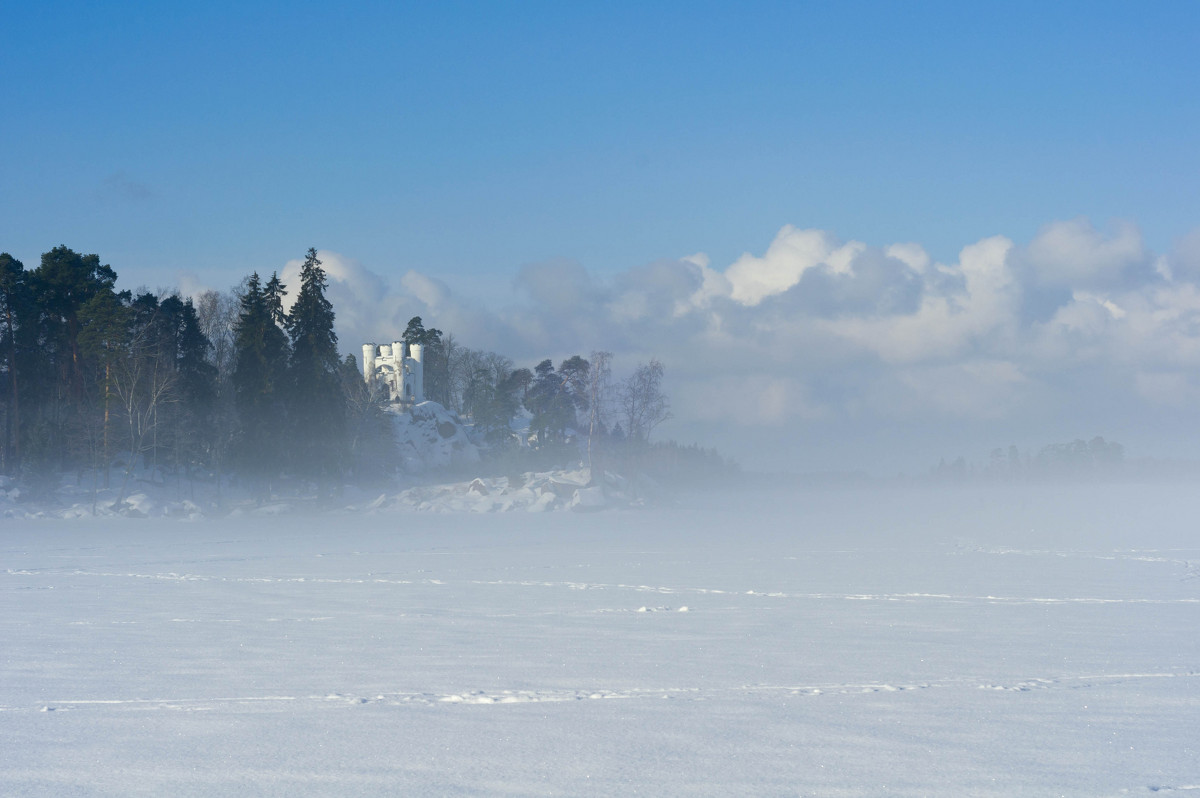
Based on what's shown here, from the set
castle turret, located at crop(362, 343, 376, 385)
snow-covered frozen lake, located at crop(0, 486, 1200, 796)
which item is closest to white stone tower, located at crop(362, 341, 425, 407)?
castle turret, located at crop(362, 343, 376, 385)

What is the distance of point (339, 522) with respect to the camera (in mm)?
47562

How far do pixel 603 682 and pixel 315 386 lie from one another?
49.4 m

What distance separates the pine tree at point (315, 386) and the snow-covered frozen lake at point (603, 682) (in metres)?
33.5

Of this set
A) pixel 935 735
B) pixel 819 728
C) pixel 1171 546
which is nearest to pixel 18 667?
pixel 819 728

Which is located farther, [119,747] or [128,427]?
[128,427]

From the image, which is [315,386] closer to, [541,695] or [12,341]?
[12,341]

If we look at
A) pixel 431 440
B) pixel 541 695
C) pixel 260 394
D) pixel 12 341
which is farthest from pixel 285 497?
pixel 541 695

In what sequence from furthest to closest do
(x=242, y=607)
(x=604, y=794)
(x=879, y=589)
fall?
(x=879, y=589), (x=242, y=607), (x=604, y=794)

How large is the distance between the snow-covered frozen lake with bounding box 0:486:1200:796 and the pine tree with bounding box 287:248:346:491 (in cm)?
3348

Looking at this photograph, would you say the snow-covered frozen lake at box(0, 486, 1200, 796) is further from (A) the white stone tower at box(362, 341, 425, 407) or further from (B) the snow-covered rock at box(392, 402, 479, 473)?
(A) the white stone tower at box(362, 341, 425, 407)

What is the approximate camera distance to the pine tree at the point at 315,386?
5500cm

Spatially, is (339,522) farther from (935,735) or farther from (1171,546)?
(935,735)

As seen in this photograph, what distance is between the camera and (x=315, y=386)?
55.3 meters

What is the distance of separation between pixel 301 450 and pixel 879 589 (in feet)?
143
